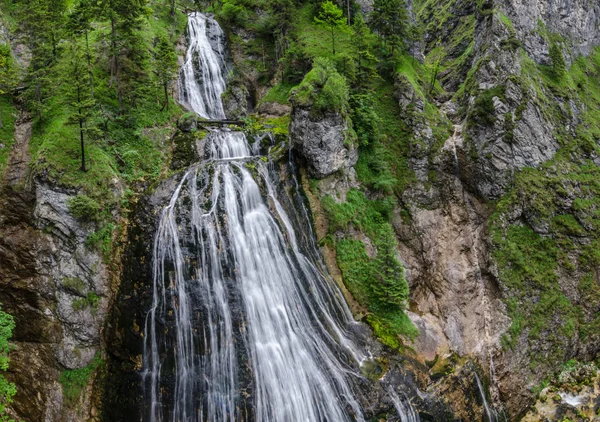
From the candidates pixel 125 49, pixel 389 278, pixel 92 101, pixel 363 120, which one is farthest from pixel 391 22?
pixel 92 101

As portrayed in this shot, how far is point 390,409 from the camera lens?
14562 mm

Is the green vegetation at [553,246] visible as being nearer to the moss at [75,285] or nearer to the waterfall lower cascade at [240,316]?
the waterfall lower cascade at [240,316]

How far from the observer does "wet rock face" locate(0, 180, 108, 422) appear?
42.1 feet

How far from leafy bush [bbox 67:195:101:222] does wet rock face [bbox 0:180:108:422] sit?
1.00 feet

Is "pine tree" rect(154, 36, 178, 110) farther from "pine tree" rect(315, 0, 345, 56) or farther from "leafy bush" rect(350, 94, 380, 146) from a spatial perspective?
"pine tree" rect(315, 0, 345, 56)

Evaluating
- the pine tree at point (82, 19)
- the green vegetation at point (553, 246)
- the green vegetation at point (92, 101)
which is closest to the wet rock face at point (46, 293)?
the green vegetation at point (92, 101)

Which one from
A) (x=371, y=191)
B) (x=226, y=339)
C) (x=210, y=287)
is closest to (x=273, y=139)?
(x=371, y=191)

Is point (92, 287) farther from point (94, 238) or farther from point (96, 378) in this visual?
point (96, 378)

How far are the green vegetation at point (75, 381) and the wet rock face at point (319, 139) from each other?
14.5 meters

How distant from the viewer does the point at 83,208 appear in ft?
50.1

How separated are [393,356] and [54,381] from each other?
1364 centimetres

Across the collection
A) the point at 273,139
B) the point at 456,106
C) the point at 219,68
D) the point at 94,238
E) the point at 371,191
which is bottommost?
the point at 94,238

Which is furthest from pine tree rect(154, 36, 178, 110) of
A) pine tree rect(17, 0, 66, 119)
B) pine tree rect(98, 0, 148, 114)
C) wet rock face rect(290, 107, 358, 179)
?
wet rock face rect(290, 107, 358, 179)

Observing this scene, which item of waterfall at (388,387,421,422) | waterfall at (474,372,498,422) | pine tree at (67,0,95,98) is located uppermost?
pine tree at (67,0,95,98)
